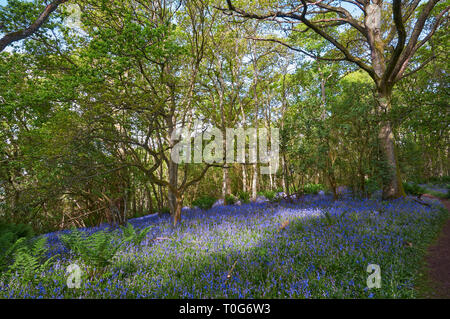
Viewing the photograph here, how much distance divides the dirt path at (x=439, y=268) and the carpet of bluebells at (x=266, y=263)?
148 millimetres

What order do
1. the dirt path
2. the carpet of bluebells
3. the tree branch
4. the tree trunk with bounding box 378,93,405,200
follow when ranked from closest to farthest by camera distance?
the carpet of bluebells, the dirt path, the tree branch, the tree trunk with bounding box 378,93,405,200

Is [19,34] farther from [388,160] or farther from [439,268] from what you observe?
[388,160]

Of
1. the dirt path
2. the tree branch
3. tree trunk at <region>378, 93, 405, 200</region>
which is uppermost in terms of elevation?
the tree branch

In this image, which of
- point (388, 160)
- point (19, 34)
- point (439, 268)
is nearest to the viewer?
point (439, 268)

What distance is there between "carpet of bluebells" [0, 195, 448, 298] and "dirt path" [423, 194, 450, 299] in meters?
0.15

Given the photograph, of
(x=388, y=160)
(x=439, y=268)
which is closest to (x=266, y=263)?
(x=439, y=268)

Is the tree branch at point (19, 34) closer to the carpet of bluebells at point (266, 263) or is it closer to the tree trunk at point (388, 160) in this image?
the carpet of bluebells at point (266, 263)

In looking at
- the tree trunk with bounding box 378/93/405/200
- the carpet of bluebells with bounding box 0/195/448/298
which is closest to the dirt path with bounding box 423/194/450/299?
the carpet of bluebells with bounding box 0/195/448/298

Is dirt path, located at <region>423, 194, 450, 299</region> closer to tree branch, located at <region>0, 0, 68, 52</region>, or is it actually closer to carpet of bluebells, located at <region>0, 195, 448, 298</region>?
carpet of bluebells, located at <region>0, 195, 448, 298</region>

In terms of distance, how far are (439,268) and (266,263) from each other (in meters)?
2.79

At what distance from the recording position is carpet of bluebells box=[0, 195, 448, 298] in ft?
8.84

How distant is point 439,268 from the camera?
11.2ft
